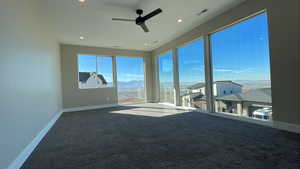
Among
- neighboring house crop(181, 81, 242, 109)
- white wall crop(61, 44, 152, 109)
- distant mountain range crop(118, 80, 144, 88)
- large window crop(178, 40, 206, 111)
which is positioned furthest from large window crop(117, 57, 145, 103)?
neighboring house crop(181, 81, 242, 109)

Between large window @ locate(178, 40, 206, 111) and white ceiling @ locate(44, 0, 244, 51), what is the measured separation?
0.69m

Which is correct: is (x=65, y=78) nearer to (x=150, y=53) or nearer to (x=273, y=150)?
(x=150, y=53)

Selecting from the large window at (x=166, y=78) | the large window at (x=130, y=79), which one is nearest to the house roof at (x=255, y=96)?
the large window at (x=166, y=78)

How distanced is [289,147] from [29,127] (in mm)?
3848

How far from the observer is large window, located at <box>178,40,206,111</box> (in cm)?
450

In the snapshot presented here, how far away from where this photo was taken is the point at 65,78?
5.59 m

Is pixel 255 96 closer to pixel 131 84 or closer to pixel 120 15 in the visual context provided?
pixel 120 15

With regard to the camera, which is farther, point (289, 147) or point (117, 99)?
point (117, 99)

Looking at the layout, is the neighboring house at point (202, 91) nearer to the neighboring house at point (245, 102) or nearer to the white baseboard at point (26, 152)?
the neighboring house at point (245, 102)

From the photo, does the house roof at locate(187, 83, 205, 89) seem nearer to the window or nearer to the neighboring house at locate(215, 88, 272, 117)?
the neighboring house at locate(215, 88, 272, 117)

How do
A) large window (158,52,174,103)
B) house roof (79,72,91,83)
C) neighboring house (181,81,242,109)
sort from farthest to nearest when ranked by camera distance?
large window (158,52,174,103) → house roof (79,72,91,83) → neighboring house (181,81,242,109)

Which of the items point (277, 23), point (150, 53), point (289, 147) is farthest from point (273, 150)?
point (150, 53)

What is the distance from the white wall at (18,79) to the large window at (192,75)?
13.9 feet

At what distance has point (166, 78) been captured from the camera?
6.48 meters
